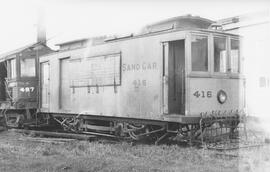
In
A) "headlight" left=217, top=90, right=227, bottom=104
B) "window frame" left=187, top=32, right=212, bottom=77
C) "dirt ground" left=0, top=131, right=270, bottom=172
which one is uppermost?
"window frame" left=187, top=32, right=212, bottom=77

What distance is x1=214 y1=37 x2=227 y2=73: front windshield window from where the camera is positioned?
26.7 ft

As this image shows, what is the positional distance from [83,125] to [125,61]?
2614 mm

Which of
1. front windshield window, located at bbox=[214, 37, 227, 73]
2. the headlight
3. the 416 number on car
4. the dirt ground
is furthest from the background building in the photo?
the dirt ground

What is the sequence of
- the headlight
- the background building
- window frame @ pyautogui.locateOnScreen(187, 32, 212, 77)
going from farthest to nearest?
the background building → the headlight → window frame @ pyautogui.locateOnScreen(187, 32, 212, 77)

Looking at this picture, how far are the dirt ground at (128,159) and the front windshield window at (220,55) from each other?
191cm

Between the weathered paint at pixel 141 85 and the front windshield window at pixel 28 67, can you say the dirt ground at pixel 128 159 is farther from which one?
the front windshield window at pixel 28 67

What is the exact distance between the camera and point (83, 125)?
1048cm

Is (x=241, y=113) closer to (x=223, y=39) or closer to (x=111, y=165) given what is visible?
(x=223, y=39)

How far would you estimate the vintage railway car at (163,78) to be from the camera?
775 centimetres

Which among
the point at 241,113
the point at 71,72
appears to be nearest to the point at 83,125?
the point at 71,72

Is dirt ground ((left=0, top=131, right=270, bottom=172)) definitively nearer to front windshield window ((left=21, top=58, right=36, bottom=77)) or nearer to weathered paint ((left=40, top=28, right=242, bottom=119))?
weathered paint ((left=40, top=28, right=242, bottom=119))

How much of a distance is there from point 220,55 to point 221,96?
92 centimetres

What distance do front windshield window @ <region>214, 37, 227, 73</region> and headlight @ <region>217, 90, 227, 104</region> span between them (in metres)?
0.48

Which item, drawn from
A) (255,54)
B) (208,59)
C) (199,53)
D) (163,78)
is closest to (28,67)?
(163,78)
